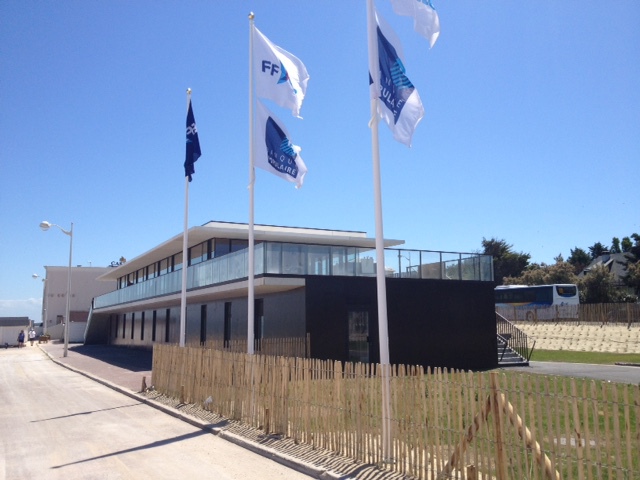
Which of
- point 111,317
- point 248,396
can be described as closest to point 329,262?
point 248,396

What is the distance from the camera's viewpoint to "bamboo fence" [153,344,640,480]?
18.6 feet

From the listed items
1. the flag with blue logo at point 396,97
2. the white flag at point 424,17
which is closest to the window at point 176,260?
the flag with blue logo at point 396,97

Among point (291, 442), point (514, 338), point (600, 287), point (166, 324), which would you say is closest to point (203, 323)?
point (166, 324)

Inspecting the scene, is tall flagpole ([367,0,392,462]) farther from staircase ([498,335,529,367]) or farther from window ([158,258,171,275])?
window ([158,258,171,275])

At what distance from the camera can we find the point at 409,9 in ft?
28.0

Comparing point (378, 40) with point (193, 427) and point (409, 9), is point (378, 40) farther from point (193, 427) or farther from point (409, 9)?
point (193, 427)

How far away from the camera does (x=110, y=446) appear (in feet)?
33.2

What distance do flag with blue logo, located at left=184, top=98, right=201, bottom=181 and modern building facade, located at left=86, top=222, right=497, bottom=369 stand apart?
326 centimetres

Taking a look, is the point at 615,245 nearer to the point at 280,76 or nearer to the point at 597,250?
the point at 597,250

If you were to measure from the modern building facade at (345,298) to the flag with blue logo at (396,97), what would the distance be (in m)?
10.9

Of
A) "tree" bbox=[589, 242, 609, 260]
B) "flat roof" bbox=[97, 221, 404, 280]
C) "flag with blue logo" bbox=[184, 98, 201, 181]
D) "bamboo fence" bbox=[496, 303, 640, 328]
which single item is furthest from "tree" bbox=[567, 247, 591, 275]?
"flag with blue logo" bbox=[184, 98, 201, 181]

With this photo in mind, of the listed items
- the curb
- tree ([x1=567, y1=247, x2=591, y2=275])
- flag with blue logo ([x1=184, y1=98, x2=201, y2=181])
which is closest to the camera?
the curb

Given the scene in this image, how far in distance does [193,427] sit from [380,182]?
6870mm

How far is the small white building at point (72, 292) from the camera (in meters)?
72.8
